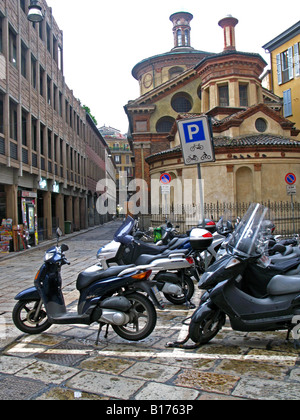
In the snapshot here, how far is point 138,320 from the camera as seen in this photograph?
4.95 metres

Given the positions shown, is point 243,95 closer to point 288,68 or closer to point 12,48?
point 288,68

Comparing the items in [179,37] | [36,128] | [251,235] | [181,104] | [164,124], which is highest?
[179,37]

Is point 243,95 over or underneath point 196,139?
over

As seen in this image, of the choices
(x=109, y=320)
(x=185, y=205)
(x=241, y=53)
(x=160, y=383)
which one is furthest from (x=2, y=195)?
(x=241, y=53)

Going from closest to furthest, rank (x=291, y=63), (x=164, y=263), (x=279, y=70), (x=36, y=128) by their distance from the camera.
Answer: (x=164, y=263) < (x=36, y=128) < (x=291, y=63) < (x=279, y=70)

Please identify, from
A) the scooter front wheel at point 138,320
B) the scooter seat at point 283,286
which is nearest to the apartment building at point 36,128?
the scooter front wheel at point 138,320

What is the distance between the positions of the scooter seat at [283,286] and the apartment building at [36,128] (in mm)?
13864

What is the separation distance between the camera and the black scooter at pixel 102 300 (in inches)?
189

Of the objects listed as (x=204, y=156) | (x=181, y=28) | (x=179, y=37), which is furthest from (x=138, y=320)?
(x=181, y=28)

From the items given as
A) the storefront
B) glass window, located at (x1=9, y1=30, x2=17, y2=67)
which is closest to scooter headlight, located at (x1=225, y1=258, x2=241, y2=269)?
the storefront

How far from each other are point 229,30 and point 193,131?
2603cm

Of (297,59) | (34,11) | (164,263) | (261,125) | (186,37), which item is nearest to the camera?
(164,263)

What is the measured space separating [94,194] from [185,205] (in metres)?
23.2

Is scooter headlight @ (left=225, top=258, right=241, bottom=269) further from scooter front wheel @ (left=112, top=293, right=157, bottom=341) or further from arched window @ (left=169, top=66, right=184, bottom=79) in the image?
arched window @ (left=169, top=66, right=184, bottom=79)
